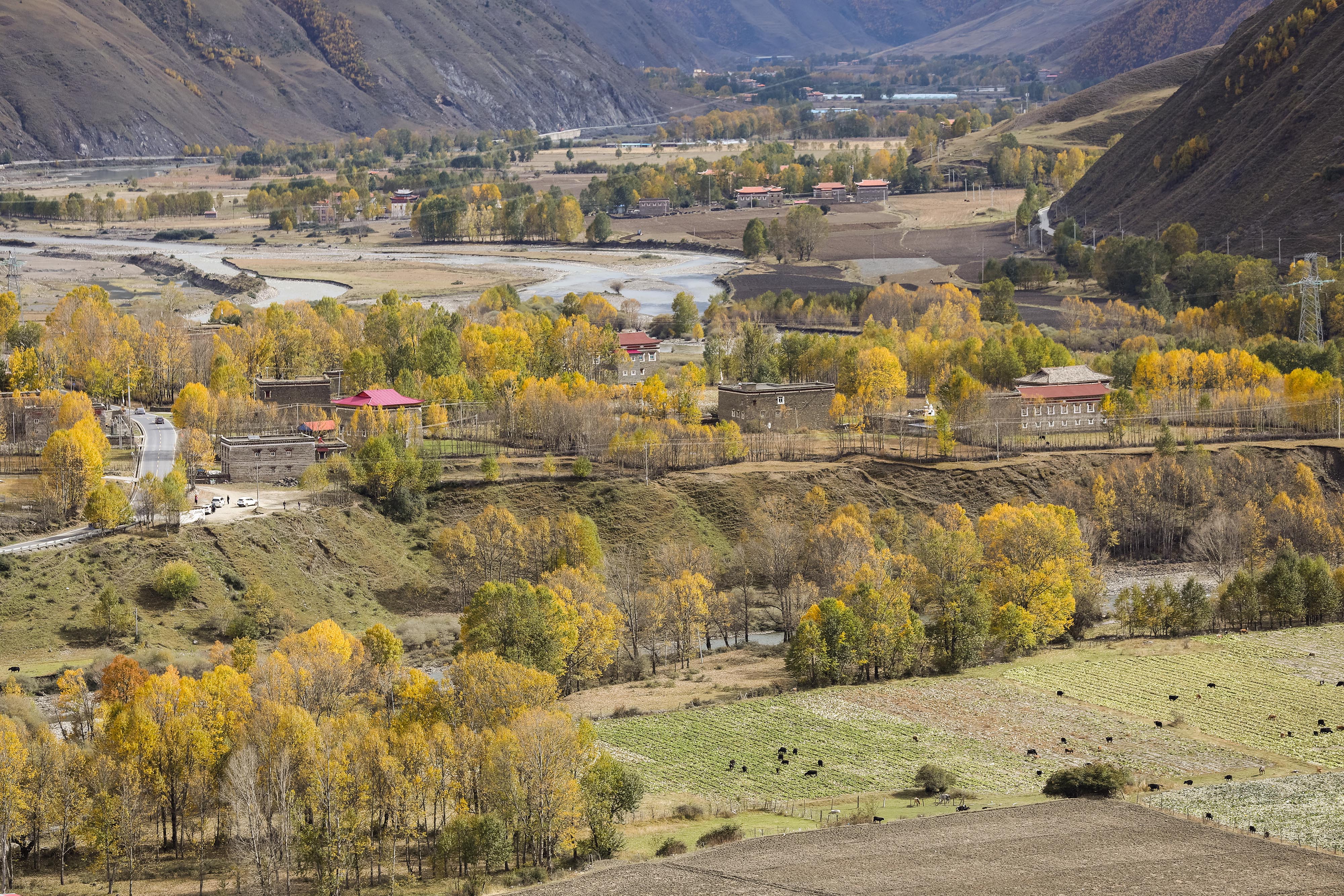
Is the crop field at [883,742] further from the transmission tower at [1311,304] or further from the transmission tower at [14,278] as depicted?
the transmission tower at [14,278]

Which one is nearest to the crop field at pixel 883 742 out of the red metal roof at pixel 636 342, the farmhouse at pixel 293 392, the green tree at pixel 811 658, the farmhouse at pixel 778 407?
the green tree at pixel 811 658

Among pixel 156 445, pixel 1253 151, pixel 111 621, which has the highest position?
pixel 1253 151

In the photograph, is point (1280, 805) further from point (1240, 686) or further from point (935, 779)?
point (1240, 686)

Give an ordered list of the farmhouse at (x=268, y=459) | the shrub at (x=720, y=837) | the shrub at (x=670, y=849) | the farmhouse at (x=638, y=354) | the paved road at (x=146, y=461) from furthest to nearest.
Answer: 1. the farmhouse at (x=638, y=354)
2. the farmhouse at (x=268, y=459)
3. the paved road at (x=146, y=461)
4. the shrub at (x=720, y=837)
5. the shrub at (x=670, y=849)

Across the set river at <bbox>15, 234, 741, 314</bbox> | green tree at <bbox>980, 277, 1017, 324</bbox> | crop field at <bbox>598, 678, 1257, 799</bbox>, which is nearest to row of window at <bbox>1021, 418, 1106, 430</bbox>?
green tree at <bbox>980, 277, 1017, 324</bbox>

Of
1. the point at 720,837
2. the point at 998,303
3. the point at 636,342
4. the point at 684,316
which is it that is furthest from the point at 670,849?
the point at 998,303

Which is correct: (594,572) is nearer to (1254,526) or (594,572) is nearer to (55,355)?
(1254,526)

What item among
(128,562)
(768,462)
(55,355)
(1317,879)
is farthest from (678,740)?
(55,355)
